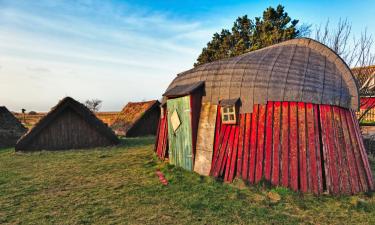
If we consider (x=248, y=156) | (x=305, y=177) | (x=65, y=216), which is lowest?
(x=65, y=216)

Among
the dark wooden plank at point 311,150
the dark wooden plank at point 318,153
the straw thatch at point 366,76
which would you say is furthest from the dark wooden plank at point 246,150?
the straw thatch at point 366,76

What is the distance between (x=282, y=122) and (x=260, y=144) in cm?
95

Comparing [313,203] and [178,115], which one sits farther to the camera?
[178,115]

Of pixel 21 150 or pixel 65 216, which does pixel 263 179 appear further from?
pixel 21 150

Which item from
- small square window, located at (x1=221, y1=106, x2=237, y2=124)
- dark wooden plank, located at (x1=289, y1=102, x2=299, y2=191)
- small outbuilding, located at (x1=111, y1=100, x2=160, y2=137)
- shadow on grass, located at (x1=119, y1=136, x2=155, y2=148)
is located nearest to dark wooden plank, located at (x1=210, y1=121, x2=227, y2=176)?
small square window, located at (x1=221, y1=106, x2=237, y2=124)

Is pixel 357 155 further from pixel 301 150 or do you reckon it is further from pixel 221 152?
pixel 221 152

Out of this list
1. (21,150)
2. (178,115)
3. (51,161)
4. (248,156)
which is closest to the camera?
(248,156)

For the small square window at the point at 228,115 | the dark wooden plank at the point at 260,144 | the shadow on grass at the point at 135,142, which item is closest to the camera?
the dark wooden plank at the point at 260,144

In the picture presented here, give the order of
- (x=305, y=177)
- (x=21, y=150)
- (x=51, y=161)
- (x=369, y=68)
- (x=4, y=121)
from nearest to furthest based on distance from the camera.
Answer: (x=305, y=177) < (x=51, y=161) < (x=21, y=150) < (x=369, y=68) < (x=4, y=121)

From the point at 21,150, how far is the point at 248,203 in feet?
49.1

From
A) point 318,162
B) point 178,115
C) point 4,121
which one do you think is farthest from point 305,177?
point 4,121

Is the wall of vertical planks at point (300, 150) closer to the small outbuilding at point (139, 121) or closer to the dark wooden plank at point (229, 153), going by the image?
the dark wooden plank at point (229, 153)

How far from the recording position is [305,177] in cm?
711

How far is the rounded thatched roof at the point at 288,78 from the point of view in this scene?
26.0 ft
